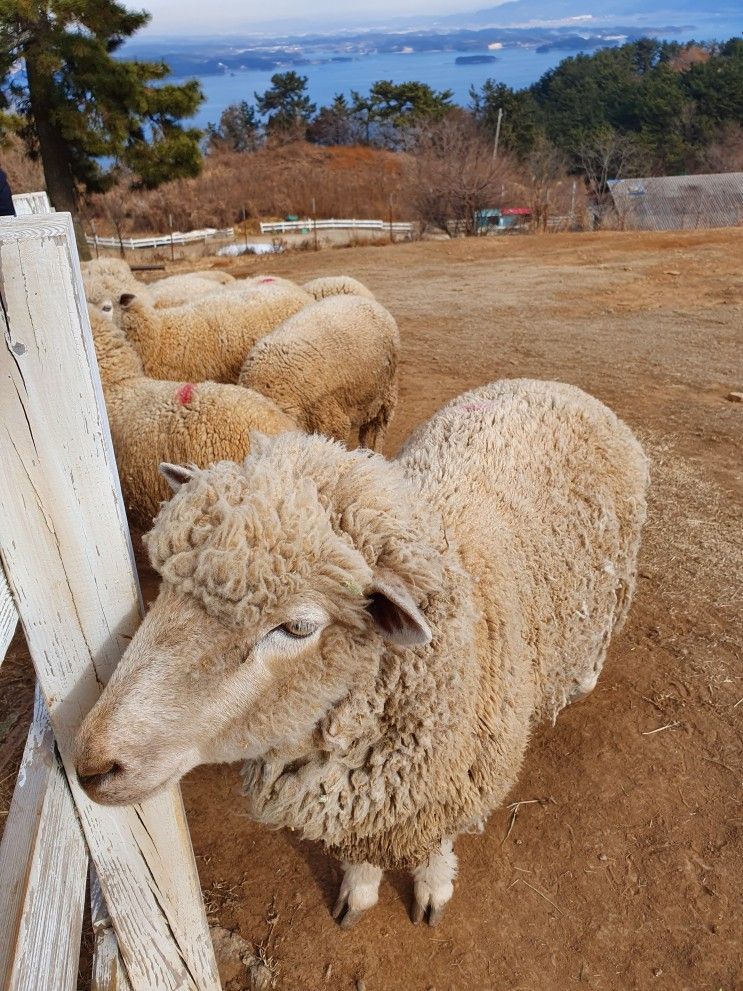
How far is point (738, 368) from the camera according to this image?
792cm

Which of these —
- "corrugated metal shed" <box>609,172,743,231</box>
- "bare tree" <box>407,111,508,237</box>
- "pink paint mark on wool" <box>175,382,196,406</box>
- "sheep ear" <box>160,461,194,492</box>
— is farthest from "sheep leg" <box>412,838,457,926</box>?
"corrugated metal shed" <box>609,172,743,231</box>

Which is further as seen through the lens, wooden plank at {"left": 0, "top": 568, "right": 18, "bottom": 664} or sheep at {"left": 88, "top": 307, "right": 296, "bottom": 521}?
sheep at {"left": 88, "top": 307, "right": 296, "bottom": 521}

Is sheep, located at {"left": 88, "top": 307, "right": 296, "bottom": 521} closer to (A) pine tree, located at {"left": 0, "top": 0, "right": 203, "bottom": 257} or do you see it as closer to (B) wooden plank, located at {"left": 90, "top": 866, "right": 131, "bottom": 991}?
(B) wooden plank, located at {"left": 90, "top": 866, "right": 131, "bottom": 991}

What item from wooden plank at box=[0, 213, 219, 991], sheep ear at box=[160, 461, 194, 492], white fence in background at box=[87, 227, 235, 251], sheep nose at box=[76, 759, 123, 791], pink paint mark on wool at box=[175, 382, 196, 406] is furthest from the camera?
white fence in background at box=[87, 227, 235, 251]

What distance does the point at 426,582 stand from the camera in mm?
1724

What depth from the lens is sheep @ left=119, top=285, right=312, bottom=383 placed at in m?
5.89

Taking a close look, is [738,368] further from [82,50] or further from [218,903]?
[82,50]

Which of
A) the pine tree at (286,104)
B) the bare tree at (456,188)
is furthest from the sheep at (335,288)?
the pine tree at (286,104)

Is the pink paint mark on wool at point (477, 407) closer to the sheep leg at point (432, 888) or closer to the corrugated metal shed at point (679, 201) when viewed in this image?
the sheep leg at point (432, 888)

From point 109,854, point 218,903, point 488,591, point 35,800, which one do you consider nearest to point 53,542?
point 35,800

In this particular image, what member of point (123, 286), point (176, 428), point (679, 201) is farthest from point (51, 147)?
point (679, 201)

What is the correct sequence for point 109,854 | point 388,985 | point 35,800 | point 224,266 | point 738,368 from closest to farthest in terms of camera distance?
point 35,800 → point 109,854 → point 388,985 → point 738,368 → point 224,266

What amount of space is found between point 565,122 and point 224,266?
38765 mm

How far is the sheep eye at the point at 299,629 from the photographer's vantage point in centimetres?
159
